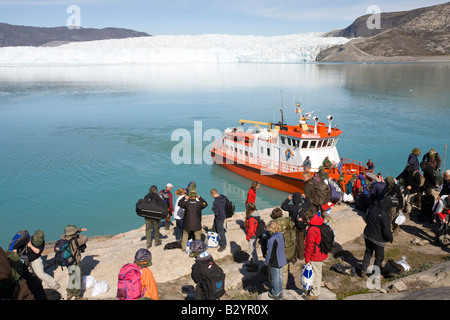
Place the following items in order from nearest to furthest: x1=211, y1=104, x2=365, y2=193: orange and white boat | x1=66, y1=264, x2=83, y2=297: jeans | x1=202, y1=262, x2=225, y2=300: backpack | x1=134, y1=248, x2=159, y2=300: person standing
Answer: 1. x1=134, y1=248, x2=159, y2=300: person standing
2. x1=202, y1=262, x2=225, y2=300: backpack
3. x1=66, y1=264, x2=83, y2=297: jeans
4. x1=211, y1=104, x2=365, y2=193: orange and white boat

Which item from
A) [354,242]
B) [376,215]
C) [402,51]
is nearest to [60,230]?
[354,242]

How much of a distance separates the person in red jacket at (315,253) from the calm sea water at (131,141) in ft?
41.5

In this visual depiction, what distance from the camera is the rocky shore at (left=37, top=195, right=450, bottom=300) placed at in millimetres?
5910

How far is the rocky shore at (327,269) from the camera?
5910 mm

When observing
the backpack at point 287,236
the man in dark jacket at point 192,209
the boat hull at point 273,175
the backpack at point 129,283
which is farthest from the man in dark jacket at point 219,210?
the boat hull at point 273,175

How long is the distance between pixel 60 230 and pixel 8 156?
15.8 m

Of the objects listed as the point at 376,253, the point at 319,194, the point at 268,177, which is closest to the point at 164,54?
the point at 268,177

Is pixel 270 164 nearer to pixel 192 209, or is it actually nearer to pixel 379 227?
pixel 192 209

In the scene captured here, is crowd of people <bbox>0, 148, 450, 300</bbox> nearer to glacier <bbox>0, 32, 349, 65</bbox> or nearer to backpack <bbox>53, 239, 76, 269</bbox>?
backpack <bbox>53, 239, 76, 269</bbox>

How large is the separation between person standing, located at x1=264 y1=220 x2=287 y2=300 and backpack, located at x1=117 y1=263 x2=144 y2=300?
2.13 metres

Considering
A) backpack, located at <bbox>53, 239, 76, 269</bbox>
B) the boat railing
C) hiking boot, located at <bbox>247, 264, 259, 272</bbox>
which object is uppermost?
backpack, located at <bbox>53, 239, 76, 269</bbox>

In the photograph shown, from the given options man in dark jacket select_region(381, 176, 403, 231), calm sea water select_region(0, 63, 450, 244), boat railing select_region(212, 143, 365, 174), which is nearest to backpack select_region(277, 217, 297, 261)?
man in dark jacket select_region(381, 176, 403, 231)
